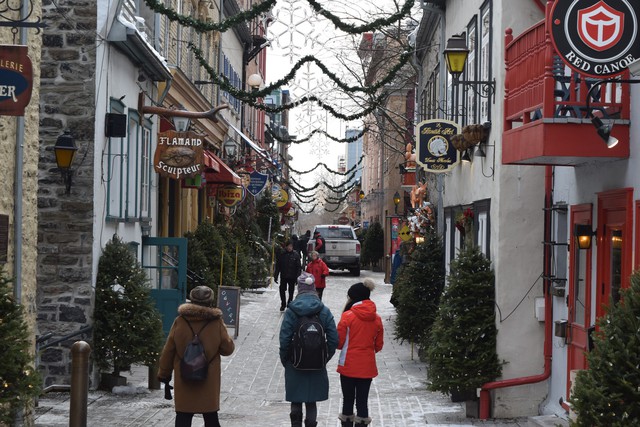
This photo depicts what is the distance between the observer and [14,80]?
311 inches

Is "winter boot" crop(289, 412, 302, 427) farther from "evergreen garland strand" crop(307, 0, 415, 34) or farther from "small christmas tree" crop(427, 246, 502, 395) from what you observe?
"evergreen garland strand" crop(307, 0, 415, 34)

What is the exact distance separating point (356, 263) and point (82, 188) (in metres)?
27.3

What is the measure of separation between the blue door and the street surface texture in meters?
0.95

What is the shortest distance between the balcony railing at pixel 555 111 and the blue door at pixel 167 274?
21.8 feet

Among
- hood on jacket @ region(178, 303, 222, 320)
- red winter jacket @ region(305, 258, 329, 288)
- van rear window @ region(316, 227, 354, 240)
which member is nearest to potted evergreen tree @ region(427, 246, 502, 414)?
hood on jacket @ region(178, 303, 222, 320)

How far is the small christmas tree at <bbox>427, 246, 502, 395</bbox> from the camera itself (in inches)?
463

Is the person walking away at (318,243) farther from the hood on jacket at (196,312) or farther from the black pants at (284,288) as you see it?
the hood on jacket at (196,312)

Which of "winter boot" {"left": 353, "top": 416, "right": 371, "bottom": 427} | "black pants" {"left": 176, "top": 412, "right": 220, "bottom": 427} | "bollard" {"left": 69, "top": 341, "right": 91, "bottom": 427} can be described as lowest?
"winter boot" {"left": 353, "top": 416, "right": 371, "bottom": 427}

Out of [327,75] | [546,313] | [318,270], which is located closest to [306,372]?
[546,313]

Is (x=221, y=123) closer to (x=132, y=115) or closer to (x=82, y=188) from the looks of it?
(x=132, y=115)

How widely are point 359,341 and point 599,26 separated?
382 cm

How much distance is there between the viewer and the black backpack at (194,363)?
8.65 meters

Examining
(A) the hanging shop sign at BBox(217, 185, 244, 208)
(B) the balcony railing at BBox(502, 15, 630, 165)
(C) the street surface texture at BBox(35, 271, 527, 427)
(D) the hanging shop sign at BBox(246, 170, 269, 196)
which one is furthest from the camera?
(D) the hanging shop sign at BBox(246, 170, 269, 196)

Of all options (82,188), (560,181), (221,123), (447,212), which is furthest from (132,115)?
(221,123)
